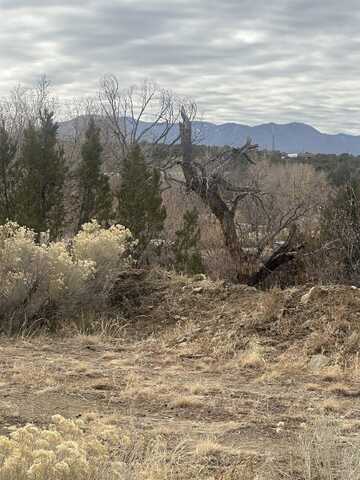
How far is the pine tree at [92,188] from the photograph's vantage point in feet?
56.0

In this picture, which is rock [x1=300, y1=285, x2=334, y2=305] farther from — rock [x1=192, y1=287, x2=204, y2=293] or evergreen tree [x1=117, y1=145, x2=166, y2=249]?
evergreen tree [x1=117, y1=145, x2=166, y2=249]

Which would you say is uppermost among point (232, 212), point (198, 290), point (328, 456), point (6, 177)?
point (6, 177)

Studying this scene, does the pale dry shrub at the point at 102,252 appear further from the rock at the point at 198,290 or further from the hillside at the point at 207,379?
the rock at the point at 198,290

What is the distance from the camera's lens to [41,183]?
16.4 m

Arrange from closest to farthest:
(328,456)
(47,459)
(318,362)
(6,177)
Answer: (47,459) → (328,456) → (318,362) → (6,177)

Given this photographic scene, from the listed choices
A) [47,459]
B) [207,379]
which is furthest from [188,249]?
[47,459]

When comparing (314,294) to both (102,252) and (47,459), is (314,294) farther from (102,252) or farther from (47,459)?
(47,459)

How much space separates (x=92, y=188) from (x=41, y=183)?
1740 mm

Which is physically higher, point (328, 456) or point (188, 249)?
point (188, 249)

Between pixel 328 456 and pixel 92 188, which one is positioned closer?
pixel 328 456

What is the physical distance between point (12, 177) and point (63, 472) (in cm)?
1503

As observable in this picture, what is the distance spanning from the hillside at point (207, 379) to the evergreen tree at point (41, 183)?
6.35 metres

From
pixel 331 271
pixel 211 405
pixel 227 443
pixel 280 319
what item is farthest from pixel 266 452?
pixel 331 271

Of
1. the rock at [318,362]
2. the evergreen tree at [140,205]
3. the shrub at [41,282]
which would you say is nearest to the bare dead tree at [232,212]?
the evergreen tree at [140,205]
